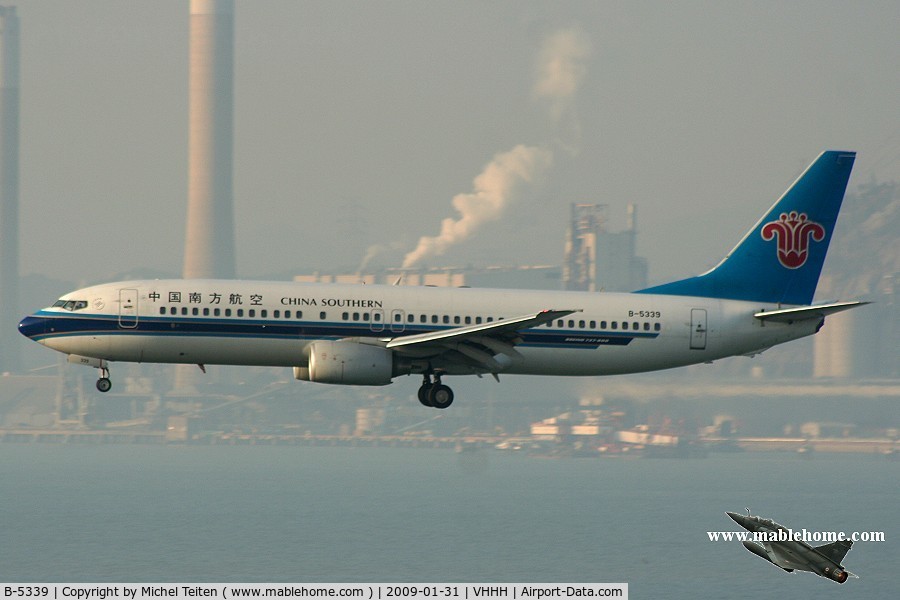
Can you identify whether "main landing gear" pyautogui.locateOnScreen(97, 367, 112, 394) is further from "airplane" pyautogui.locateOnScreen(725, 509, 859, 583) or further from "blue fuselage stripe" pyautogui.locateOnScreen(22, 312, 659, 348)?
"airplane" pyautogui.locateOnScreen(725, 509, 859, 583)

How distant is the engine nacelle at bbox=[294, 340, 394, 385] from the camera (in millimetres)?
51969

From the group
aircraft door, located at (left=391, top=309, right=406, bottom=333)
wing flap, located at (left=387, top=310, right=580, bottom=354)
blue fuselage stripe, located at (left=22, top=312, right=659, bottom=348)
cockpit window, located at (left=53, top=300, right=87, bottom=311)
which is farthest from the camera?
aircraft door, located at (left=391, top=309, right=406, bottom=333)

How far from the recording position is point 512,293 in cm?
5591

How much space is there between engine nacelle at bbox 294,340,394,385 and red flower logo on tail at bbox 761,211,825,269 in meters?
Answer: 20.4

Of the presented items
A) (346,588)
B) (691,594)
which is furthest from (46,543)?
(691,594)

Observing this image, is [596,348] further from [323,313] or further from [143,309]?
[143,309]

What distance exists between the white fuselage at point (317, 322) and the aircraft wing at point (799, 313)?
63 cm

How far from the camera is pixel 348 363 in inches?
2051

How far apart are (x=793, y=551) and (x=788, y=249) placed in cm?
1595

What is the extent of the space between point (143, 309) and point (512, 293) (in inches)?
615

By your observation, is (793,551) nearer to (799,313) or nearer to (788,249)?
(799,313)

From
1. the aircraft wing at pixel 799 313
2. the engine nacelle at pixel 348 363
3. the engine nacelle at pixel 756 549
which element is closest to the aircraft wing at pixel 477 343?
the engine nacelle at pixel 348 363

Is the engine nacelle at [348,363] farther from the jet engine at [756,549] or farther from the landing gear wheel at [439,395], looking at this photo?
the jet engine at [756,549]

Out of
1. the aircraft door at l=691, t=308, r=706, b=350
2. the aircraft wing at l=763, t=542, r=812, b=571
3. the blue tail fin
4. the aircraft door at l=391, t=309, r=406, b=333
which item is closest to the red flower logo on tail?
the blue tail fin
